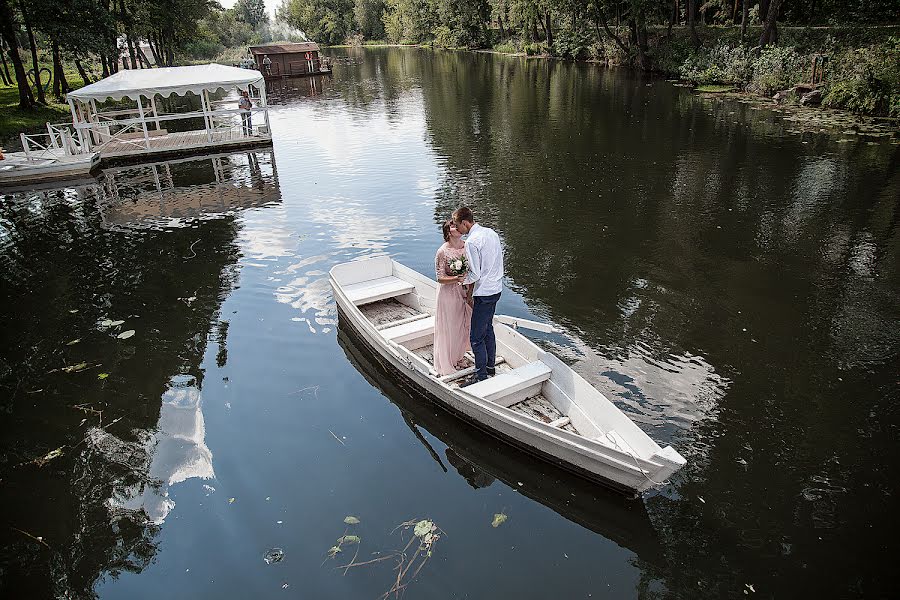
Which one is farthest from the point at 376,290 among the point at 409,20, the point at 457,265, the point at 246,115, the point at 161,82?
the point at 409,20

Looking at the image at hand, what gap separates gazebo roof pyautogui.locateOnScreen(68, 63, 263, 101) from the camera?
78.6 feet

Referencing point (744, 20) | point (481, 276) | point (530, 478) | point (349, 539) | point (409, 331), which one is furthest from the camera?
point (744, 20)

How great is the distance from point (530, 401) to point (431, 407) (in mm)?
1640

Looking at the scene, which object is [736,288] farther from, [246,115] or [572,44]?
[572,44]

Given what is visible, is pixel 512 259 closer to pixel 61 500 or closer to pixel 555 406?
pixel 555 406

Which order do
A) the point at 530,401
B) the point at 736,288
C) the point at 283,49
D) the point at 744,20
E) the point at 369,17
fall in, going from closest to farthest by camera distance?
the point at 530,401, the point at 736,288, the point at 744,20, the point at 283,49, the point at 369,17

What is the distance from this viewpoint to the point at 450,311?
28.2 feet

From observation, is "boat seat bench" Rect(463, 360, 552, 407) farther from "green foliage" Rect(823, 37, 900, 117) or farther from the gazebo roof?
"green foliage" Rect(823, 37, 900, 117)

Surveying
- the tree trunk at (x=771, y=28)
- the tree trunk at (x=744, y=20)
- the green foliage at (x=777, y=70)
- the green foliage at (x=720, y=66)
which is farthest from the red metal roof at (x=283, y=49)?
the green foliage at (x=777, y=70)

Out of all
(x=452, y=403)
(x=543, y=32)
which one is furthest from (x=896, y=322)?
(x=543, y=32)

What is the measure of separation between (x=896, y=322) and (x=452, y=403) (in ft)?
28.4

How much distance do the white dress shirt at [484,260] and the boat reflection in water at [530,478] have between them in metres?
2.08

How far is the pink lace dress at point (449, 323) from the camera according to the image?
8.44m

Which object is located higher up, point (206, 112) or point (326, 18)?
point (326, 18)
